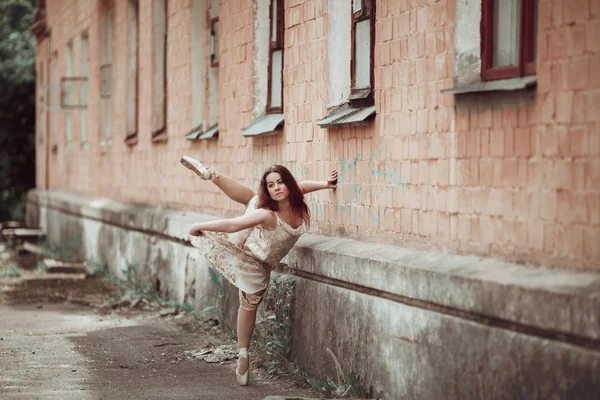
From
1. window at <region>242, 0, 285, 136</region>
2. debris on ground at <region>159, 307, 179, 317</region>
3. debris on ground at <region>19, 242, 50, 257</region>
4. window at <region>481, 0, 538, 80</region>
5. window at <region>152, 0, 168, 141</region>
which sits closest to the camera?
window at <region>481, 0, 538, 80</region>

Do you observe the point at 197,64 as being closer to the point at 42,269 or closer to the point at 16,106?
the point at 42,269

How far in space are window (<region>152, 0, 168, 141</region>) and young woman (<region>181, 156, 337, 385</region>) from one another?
6256mm

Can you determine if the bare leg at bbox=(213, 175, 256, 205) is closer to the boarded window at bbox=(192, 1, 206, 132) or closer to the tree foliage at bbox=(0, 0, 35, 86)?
the boarded window at bbox=(192, 1, 206, 132)

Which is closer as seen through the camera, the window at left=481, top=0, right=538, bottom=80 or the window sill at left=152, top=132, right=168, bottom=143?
the window at left=481, top=0, right=538, bottom=80

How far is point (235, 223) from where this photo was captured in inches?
291

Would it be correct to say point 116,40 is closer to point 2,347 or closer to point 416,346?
point 2,347

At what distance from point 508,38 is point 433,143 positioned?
2.84 feet

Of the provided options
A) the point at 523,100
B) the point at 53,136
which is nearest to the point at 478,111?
the point at 523,100

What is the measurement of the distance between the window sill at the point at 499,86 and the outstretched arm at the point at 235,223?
1763 mm

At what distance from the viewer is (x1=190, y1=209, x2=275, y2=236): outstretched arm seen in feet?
24.2

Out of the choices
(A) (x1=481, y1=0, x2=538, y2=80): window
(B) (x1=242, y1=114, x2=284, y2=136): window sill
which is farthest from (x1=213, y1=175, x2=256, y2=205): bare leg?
(A) (x1=481, y1=0, x2=538, y2=80): window

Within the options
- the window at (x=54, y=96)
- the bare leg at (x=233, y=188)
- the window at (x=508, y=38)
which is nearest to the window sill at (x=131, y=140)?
the bare leg at (x=233, y=188)

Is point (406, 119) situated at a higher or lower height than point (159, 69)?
lower

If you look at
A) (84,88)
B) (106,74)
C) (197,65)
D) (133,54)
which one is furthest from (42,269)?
(197,65)
